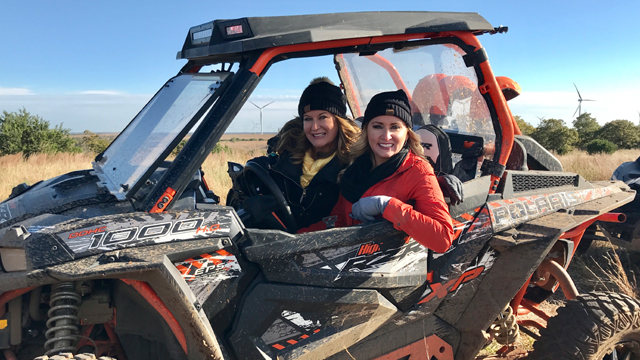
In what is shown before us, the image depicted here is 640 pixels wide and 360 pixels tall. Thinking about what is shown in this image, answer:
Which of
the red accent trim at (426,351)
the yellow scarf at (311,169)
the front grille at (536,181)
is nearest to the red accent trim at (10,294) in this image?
the yellow scarf at (311,169)

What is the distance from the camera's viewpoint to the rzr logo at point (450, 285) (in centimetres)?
239

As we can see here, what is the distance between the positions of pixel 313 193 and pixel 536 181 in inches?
61.2

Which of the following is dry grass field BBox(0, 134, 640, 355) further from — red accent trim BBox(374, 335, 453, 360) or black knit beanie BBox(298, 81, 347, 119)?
black knit beanie BBox(298, 81, 347, 119)

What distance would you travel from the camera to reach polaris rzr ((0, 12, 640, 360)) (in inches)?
69.9

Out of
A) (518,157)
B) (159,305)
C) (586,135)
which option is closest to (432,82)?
(518,157)

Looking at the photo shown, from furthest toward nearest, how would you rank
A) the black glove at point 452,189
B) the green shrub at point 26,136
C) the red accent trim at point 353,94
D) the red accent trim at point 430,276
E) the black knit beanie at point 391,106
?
1. the green shrub at point 26,136
2. the red accent trim at point 353,94
3. the black knit beanie at point 391,106
4. the red accent trim at point 430,276
5. the black glove at point 452,189

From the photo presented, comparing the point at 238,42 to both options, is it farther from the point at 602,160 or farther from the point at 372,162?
the point at 602,160

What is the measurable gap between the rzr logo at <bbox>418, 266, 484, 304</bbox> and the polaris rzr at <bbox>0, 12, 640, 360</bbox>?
0.5 inches

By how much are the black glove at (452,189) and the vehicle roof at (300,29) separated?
852 mm

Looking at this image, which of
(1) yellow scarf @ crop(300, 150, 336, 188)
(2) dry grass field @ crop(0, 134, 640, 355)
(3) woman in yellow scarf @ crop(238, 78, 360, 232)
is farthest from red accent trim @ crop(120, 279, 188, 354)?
(2) dry grass field @ crop(0, 134, 640, 355)

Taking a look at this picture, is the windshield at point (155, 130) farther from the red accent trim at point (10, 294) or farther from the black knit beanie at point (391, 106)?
the black knit beanie at point (391, 106)

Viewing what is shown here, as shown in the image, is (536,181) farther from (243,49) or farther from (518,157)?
(243,49)

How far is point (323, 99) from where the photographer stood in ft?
9.34

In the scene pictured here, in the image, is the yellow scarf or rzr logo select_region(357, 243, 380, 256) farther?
the yellow scarf
